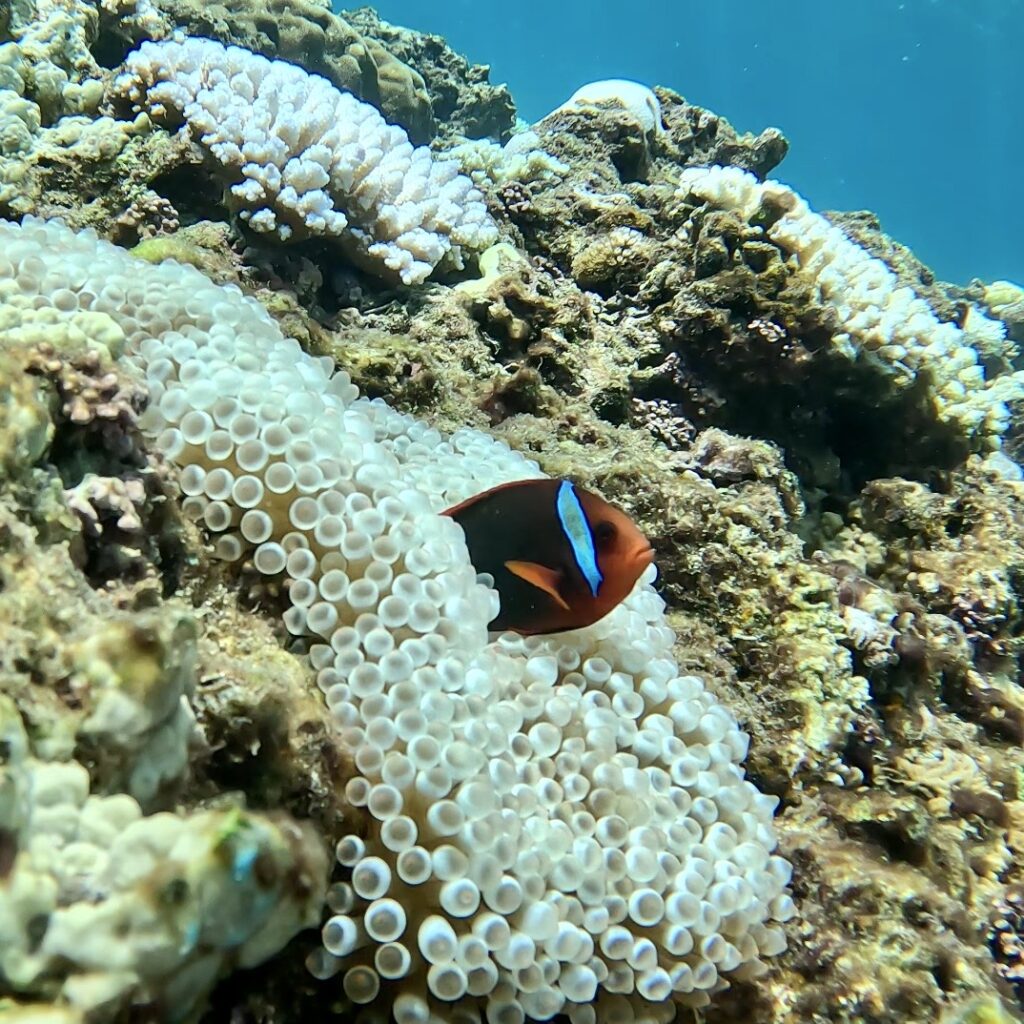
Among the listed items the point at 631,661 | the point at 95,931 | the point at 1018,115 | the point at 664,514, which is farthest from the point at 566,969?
the point at 1018,115

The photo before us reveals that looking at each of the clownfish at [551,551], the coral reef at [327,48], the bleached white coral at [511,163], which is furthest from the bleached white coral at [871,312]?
the coral reef at [327,48]

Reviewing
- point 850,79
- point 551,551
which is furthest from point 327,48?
point 850,79

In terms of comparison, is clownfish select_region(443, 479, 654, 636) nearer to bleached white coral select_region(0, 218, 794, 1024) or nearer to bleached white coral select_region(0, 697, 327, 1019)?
bleached white coral select_region(0, 218, 794, 1024)

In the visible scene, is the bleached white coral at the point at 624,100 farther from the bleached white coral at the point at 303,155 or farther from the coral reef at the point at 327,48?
the coral reef at the point at 327,48

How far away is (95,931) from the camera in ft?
2.88

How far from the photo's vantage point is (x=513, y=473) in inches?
91.5

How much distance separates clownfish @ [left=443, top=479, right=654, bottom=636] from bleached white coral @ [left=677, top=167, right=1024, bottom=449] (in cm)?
248

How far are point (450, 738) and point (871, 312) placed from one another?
3.40 meters

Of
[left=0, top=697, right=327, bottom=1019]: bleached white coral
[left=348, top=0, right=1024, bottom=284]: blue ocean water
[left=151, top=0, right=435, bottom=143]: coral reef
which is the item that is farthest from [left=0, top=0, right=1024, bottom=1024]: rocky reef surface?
[left=348, top=0, right=1024, bottom=284]: blue ocean water

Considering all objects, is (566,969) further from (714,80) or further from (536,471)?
(714,80)

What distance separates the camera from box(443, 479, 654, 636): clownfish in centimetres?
183

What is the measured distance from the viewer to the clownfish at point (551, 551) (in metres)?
1.83

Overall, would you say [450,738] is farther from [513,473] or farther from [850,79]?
[850,79]

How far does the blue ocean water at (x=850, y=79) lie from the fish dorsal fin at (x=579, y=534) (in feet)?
236
